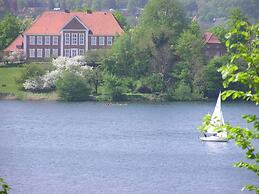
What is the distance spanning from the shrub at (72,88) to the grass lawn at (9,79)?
14.3 feet

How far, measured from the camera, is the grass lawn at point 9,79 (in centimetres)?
8194

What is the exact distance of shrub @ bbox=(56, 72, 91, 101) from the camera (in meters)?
78.5

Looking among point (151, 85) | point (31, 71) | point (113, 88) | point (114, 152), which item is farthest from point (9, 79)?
point (114, 152)

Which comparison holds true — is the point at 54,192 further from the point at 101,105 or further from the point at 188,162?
the point at 101,105

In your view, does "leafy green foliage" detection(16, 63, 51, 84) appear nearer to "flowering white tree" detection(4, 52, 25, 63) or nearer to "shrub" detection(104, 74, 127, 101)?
"flowering white tree" detection(4, 52, 25, 63)

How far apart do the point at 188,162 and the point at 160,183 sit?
23.2 feet

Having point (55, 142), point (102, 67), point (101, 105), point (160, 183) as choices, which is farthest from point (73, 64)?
point (160, 183)

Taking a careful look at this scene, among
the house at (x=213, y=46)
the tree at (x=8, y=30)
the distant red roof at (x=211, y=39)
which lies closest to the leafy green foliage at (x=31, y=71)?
the tree at (x=8, y=30)

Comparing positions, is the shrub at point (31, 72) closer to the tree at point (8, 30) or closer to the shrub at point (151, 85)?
the shrub at point (151, 85)

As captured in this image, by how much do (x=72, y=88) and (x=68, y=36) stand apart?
62.9ft

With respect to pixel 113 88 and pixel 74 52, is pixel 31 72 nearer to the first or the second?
pixel 113 88

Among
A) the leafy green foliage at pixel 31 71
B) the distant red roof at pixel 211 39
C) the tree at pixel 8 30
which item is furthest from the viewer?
the distant red roof at pixel 211 39

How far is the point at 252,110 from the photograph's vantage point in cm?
7194

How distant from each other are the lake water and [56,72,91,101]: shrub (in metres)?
4.87
